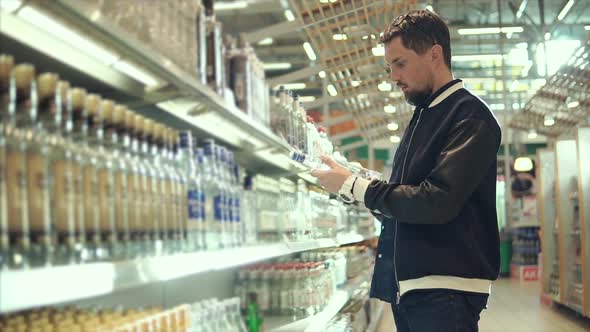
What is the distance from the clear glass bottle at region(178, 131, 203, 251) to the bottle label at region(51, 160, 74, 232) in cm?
58

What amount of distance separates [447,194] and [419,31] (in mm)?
569

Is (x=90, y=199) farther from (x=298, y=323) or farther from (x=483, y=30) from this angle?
(x=483, y=30)

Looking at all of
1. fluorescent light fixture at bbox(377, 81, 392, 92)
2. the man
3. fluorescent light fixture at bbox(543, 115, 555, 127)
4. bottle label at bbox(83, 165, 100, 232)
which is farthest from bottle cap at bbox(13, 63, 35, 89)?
fluorescent light fixture at bbox(543, 115, 555, 127)

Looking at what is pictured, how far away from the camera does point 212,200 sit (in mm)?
2150

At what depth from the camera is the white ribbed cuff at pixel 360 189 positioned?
7.40 ft

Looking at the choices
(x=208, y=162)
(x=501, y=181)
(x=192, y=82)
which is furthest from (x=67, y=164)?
(x=501, y=181)

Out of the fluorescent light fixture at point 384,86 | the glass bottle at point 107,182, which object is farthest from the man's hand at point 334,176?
the fluorescent light fixture at point 384,86

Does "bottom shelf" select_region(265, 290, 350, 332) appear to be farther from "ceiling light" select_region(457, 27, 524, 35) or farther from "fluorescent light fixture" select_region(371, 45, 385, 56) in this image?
"ceiling light" select_region(457, 27, 524, 35)

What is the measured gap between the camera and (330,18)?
5250 mm

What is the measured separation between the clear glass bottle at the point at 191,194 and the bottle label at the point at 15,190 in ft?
2.34

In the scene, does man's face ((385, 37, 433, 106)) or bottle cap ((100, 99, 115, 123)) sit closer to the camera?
bottle cap ((100, 99, 115, 123))

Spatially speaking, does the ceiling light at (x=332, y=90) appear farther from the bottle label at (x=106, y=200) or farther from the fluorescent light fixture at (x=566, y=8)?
the bottle label at (x=106, y=200)

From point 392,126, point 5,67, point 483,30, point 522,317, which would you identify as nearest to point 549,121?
point 483,30

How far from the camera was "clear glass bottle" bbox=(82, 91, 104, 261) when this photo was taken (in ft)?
4.58
